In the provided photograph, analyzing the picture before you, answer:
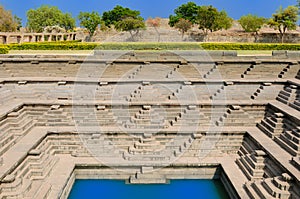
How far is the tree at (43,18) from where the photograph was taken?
151 ft

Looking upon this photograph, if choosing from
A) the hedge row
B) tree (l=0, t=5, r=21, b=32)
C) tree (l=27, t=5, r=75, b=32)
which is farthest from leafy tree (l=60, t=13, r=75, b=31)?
the hedge row

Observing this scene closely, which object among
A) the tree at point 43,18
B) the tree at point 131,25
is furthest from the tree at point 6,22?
the tree at point 131,25

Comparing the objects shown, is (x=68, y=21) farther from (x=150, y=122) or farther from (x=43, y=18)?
(x=150, y=122)

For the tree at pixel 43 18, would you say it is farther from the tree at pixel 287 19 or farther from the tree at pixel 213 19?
the tree at pixel 287 19

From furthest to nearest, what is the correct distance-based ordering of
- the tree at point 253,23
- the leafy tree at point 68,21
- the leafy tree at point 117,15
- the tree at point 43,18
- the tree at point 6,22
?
the leafy tree at point 117,15 < the leafy tree at point 68,21 < the tree at point 43,18 < the tree at point 253,23 < the tree at point 6,22

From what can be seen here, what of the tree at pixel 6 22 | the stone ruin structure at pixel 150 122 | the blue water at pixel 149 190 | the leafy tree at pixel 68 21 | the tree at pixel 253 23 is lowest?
the blue water at pixel 149 190

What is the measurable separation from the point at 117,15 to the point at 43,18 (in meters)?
11.1

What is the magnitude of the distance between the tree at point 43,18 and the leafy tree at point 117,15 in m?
6.49

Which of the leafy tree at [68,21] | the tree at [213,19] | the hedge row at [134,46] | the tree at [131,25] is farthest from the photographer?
the leafy tree at [68,21]

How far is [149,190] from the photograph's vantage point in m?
8.31

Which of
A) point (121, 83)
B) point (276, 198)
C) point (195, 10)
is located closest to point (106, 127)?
point (121, 83)

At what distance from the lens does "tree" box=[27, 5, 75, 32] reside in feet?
151

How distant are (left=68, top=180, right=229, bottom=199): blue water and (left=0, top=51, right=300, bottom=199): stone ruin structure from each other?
0.74ft

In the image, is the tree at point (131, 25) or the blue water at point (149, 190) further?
the tree at point (131, 25)
